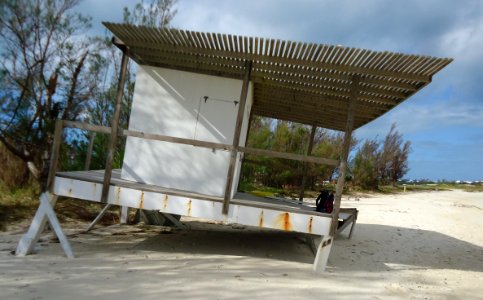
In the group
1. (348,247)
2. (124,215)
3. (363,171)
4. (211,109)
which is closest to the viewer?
(211,109)

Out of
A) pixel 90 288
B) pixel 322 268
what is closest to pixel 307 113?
pixel 322 268

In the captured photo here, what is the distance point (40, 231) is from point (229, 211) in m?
2.95

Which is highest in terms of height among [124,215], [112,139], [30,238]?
[112,139]

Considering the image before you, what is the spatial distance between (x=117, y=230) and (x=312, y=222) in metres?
4.86

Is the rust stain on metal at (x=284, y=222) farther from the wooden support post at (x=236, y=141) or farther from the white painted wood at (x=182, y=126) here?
the white painted wood at (x=182, y=126)

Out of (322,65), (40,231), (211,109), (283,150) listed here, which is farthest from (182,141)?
(283,150)

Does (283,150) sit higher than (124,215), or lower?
higher

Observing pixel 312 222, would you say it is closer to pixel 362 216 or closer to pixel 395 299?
pixel 395 299

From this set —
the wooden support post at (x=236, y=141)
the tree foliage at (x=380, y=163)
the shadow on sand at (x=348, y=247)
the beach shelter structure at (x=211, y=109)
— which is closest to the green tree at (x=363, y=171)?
the tree foliage at (x=380, y=163)

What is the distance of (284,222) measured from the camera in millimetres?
6473

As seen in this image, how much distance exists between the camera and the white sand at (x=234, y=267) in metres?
4.88

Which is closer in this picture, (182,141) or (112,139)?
(182,141)

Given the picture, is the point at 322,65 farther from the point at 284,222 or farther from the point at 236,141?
the point at 284,222

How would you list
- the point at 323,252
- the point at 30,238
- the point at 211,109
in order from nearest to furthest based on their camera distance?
the point at 30,238, the point at 323,252, the point at 211,109
